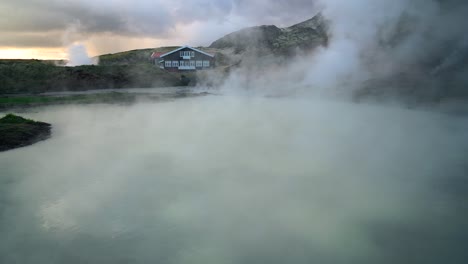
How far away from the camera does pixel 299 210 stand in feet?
22.0

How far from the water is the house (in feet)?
91.0

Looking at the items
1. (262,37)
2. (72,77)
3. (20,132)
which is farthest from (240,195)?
(262,37)

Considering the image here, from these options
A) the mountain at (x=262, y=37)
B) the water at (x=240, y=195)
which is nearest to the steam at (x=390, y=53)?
the water at (x=240, y=195)

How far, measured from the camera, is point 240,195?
7.33m

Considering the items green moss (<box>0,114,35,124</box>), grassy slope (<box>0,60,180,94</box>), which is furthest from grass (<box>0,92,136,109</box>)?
green moss (<box>0,114,35,124</box>)

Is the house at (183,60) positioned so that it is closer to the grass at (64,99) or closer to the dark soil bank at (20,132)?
the grass at (64,99)

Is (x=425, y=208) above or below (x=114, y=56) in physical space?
below

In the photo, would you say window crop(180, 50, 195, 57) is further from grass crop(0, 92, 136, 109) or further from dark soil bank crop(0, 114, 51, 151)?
dark soil bank crop(0, 114, 51, 151)

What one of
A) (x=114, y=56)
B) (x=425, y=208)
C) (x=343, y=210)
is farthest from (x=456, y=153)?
(x=114, y=56)

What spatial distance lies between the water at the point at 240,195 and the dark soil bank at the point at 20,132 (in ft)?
2.13

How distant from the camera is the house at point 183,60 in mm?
40156

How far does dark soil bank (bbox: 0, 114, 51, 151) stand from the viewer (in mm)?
11587

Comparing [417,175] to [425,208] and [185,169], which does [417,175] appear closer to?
[425,208]

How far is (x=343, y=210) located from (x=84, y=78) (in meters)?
27.0
